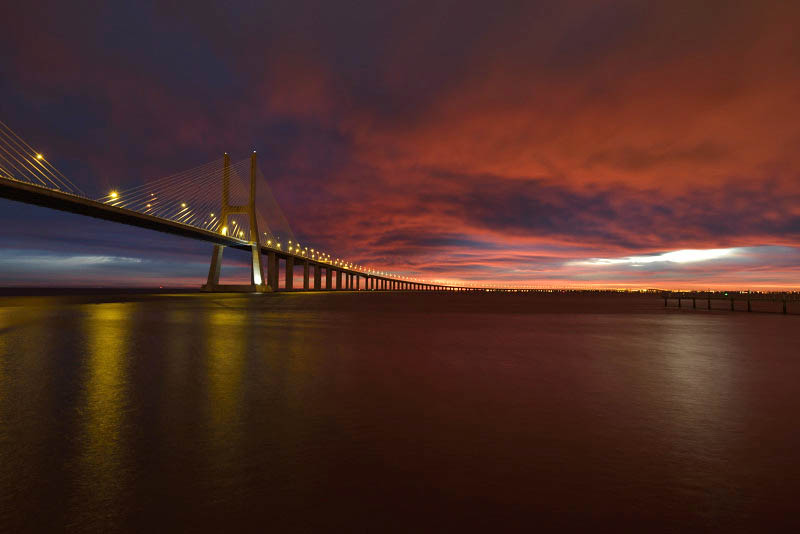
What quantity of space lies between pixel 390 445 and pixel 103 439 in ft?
11.3

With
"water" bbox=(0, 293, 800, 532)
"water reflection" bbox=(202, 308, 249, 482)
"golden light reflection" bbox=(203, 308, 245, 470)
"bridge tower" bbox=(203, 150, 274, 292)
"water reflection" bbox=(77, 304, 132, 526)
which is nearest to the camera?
"water" bbox=(0, 293, 800, 532)

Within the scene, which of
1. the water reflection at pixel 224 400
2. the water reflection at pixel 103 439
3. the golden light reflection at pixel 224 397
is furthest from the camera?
the golden light reflection at pixel 224 397

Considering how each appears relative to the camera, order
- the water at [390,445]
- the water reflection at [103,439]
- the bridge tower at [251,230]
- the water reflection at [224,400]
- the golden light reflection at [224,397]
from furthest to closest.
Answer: the bridge tower at [251,230] < the golden light reflection at [224,397] < the water reflection at [224,400] < the water reflection at [103,439] < the water at [390,445]

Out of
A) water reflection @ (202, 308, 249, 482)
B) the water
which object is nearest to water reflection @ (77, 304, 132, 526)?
the water

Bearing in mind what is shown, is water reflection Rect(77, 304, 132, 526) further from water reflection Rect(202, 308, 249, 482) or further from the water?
water reflection Rect(202, 308, 249, 482)

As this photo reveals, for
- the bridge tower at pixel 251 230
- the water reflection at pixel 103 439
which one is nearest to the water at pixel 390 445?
the water reflection at pixel 103 439

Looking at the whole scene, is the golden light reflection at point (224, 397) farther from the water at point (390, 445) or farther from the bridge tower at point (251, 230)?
the bridge tower at point (251, 230)

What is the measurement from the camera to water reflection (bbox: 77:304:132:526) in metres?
3.67

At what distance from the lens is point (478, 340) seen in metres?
17.2

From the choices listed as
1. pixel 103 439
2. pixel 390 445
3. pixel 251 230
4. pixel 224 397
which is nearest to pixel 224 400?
pixel 224 397

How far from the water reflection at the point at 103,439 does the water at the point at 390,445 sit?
2 cm

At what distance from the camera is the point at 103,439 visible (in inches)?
207

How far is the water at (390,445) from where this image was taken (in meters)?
3.56

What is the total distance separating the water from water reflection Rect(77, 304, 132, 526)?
2cm
